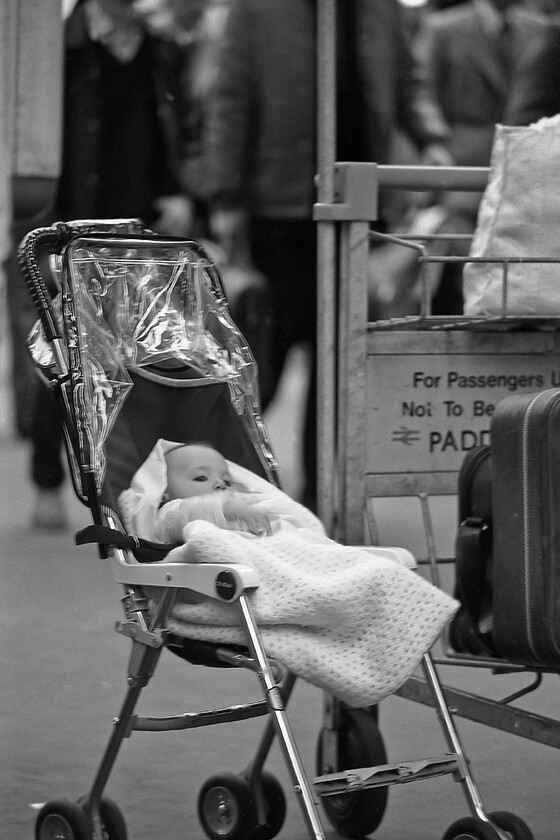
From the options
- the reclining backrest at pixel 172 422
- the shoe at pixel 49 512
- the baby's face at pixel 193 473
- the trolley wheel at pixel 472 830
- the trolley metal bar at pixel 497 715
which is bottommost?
the trolley wheel at pixel 472 830

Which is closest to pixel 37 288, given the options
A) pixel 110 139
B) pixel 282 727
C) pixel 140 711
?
pixel 282 727

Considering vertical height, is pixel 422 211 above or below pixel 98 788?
above

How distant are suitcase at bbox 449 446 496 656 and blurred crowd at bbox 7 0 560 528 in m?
1.51

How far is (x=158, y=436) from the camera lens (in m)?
2.72

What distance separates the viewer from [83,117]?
3.86 m

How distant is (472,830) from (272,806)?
1.87ft

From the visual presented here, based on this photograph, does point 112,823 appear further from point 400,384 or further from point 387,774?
point 400,384

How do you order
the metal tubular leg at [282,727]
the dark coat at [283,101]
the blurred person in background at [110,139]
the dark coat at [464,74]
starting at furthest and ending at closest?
the dark coat at [464,74], the dark coat at [283,101], the blurred person in background at [110,139], the metal tubular leg at [282,727]

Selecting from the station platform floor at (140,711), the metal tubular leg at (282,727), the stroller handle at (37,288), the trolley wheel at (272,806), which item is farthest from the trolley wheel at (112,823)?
the stroller handle at (37,288)

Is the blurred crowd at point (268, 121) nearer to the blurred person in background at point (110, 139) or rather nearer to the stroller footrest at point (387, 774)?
the blurred person in background at point (110, 139)

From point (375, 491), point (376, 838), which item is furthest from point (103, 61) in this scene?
point (376, 838)

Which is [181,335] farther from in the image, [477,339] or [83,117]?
[83,117]

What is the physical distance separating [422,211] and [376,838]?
6.96ft

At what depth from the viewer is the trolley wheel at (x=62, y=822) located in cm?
251
